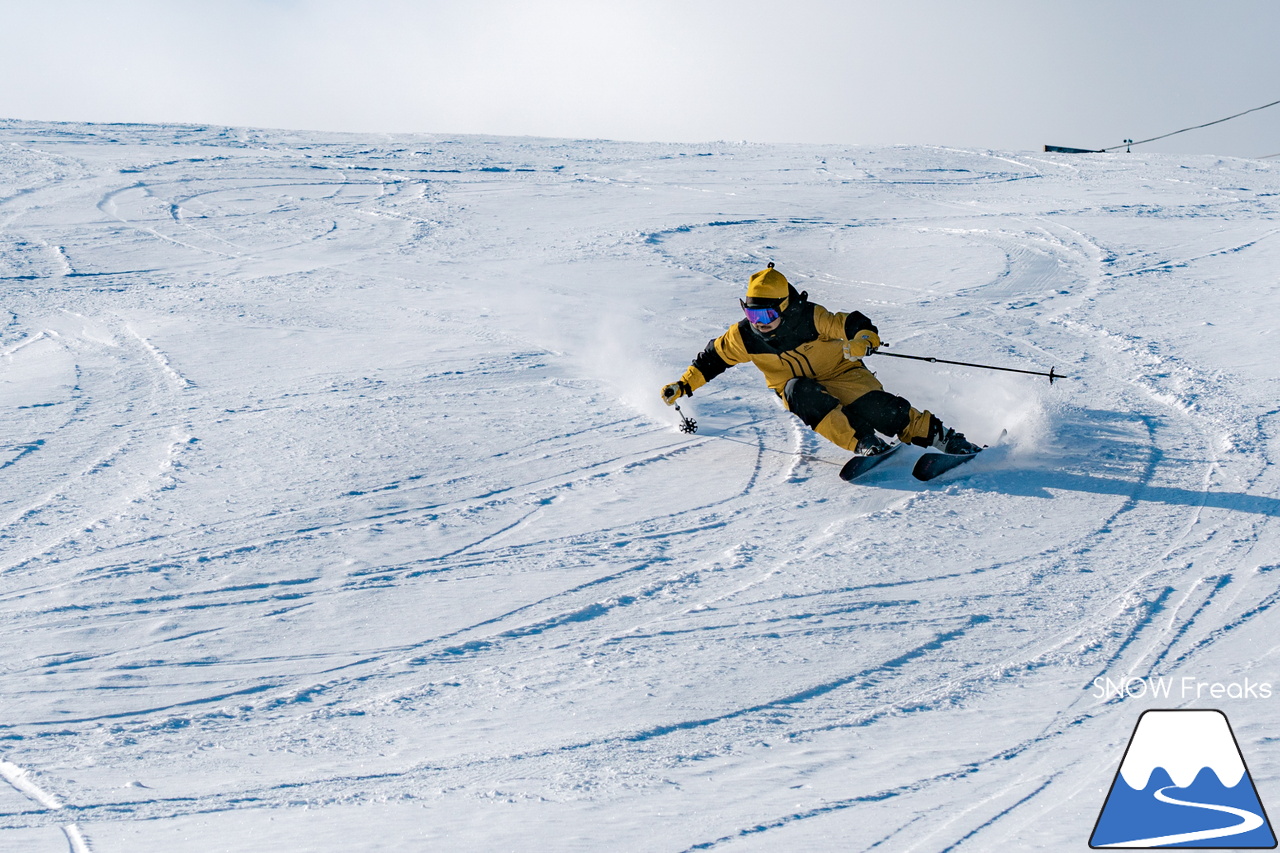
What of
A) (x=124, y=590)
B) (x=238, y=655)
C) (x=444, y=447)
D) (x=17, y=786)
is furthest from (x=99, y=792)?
(x=444, y=447)

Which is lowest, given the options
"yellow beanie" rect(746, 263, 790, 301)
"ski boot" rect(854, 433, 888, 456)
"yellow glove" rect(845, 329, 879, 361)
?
"ski boot" rect(854, 433, 888, 456)

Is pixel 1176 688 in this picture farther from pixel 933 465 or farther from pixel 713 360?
pixel 713 360

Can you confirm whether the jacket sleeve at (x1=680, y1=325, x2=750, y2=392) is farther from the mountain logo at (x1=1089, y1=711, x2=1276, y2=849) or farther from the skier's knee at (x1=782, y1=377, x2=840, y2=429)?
the mountain logo at (x1=1089, y1=711, x2=1276, y2=849)

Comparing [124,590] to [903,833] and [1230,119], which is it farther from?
[1230,119]

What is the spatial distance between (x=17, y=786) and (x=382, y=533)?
2.15 meters

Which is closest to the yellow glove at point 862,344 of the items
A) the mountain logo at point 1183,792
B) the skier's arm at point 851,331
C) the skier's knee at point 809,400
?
the skier's arm at point 851,331

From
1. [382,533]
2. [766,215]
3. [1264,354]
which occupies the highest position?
[766,215]

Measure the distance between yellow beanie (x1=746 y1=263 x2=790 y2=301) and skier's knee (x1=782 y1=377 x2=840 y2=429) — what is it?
0.54 m

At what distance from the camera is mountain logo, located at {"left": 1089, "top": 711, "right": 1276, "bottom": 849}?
319 cm

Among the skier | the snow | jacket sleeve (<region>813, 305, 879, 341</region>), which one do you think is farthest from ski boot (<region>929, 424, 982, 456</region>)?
jacket sleeve (<region>813, 305, 879, 341</region>)

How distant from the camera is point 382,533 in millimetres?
5438

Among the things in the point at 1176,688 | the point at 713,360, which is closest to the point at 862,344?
the point at 713,360

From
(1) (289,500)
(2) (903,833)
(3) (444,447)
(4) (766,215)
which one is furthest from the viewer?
(4) (766,215)

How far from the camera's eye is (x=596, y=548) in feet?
17.3
